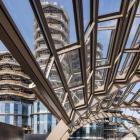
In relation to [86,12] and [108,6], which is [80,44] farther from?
[86,12]

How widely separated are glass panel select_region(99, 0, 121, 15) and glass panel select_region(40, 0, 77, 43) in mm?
758

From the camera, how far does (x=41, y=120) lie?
63.2m

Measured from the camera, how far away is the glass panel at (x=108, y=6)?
9.07 m

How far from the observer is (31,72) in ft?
32.5

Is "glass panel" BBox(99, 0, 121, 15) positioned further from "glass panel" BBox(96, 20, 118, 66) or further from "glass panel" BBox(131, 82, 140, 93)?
"glass panel" BBox(131, 82, 140, 93)

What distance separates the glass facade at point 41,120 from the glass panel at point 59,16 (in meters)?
52.1

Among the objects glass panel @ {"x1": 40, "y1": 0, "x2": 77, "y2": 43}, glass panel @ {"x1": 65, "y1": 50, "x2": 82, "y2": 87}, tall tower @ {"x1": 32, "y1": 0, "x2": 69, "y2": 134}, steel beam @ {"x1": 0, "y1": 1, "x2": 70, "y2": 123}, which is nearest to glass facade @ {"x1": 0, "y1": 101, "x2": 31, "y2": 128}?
glass panel @ {"x1": 65, "y1": 50, "x2": 82, "y2": 87}

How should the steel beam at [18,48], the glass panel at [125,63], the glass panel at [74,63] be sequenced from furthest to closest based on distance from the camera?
the glass panel at [125,63], the glass panel at [74,63], the steel beam at [18,48]

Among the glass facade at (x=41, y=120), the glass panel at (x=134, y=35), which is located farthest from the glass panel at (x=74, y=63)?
the glass facade at (x=41, y=120)

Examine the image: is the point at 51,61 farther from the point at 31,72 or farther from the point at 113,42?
the point at 113,42

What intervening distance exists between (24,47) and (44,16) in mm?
881

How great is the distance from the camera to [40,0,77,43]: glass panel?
7.60 metres

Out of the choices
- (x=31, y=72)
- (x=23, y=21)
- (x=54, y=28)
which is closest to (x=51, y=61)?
(x=31, y=72)

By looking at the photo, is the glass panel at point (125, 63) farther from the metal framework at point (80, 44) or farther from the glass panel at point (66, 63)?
the glass panel at point (66, 63)
